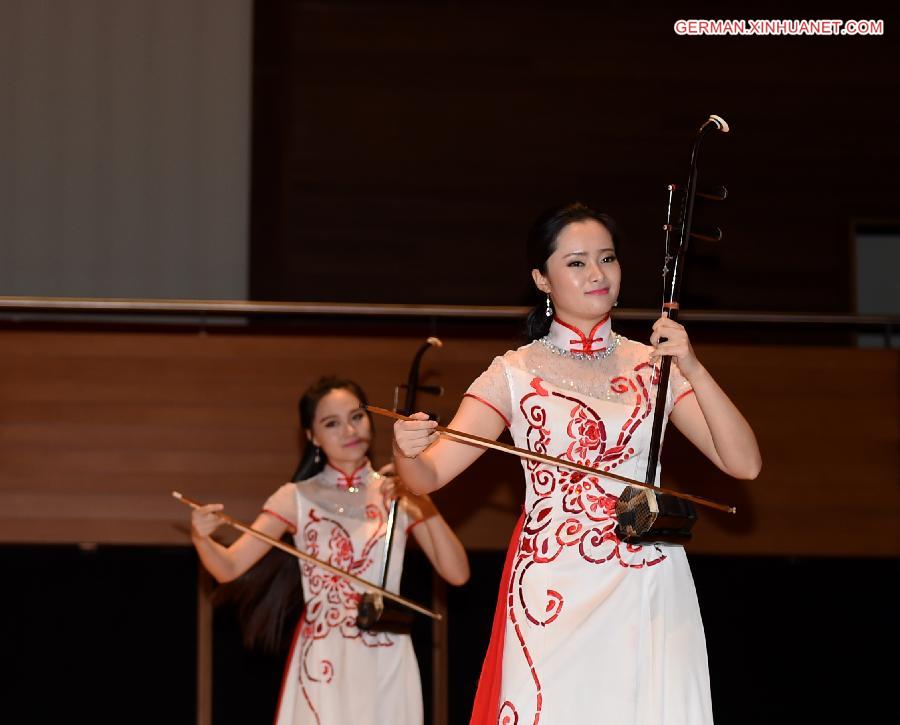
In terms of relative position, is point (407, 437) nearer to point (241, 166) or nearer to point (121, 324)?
point (121, 324)

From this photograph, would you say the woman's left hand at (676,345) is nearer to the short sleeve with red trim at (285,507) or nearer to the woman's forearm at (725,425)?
the woman's forearm at (725,425)

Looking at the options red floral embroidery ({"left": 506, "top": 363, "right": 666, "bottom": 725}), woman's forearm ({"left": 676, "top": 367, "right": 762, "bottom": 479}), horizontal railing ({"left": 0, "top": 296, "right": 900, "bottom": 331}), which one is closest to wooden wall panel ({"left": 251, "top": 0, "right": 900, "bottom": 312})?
horizontal railing ({"left": 0, "top": 296, "right": 900, "bottom": 331})

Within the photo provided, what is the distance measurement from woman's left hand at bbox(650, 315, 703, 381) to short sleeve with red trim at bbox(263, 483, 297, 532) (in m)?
1.78

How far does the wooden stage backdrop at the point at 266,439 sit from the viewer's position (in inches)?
181

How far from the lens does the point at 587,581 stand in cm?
232

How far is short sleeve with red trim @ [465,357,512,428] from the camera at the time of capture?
2.47 m

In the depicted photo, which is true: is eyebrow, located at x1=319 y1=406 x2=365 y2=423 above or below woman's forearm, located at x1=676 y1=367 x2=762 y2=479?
above

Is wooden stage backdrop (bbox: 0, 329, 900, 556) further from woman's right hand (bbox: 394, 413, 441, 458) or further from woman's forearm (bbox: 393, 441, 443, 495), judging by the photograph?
woman's right hand (bbox: 394, 413, 441, 458)

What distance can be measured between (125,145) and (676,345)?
13.1 ft

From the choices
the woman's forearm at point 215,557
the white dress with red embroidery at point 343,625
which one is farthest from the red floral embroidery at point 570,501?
the woman's forearm at point 215,557

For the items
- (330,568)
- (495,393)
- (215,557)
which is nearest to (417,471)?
(495,393)

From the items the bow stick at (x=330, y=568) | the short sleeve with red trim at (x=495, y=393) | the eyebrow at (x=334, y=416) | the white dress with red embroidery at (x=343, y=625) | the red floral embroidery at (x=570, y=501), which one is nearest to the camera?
the red floral embroidery at (x=570, y=501)

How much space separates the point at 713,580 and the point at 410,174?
6.93ft

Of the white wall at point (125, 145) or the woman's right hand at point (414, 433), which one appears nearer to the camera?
the woman's right hand at point (414, 433)
